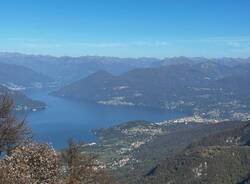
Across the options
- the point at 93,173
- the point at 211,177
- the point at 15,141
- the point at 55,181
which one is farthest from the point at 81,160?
the point at 211,177

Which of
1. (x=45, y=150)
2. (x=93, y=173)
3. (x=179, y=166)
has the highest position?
(x=45, y=150)

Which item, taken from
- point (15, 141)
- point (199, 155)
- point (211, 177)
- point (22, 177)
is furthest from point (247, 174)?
point (22, 177)

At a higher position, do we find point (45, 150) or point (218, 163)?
point (45, 150)

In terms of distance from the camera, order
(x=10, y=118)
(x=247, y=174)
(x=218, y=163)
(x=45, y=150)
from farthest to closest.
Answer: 1. (x=218, y=163)
2. (x=247, y=174)
3. (x=10, y=118)
4. (x=45, y=150)

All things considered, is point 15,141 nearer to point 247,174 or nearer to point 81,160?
point 81,160

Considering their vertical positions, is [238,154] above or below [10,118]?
Result: below

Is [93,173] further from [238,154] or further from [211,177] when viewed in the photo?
[238,154]

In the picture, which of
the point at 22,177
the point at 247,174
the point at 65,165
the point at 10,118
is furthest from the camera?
the point at 247,174

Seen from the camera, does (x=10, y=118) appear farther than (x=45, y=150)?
Yes

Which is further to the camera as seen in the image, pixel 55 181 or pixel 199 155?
pixel 199 155
